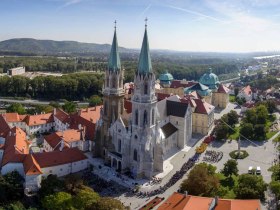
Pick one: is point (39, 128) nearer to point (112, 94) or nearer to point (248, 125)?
point (112, 94)

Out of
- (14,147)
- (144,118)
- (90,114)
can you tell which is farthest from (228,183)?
(90,114)

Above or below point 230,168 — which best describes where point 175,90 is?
above

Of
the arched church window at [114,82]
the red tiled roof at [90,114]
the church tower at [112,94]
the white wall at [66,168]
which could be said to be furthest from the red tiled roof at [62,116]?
the arched church window at [114,82]

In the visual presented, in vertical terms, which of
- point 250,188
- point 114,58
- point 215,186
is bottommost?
point 215,186

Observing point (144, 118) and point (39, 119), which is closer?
point (144, 118)

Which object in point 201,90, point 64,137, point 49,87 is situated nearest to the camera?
point 64,137
